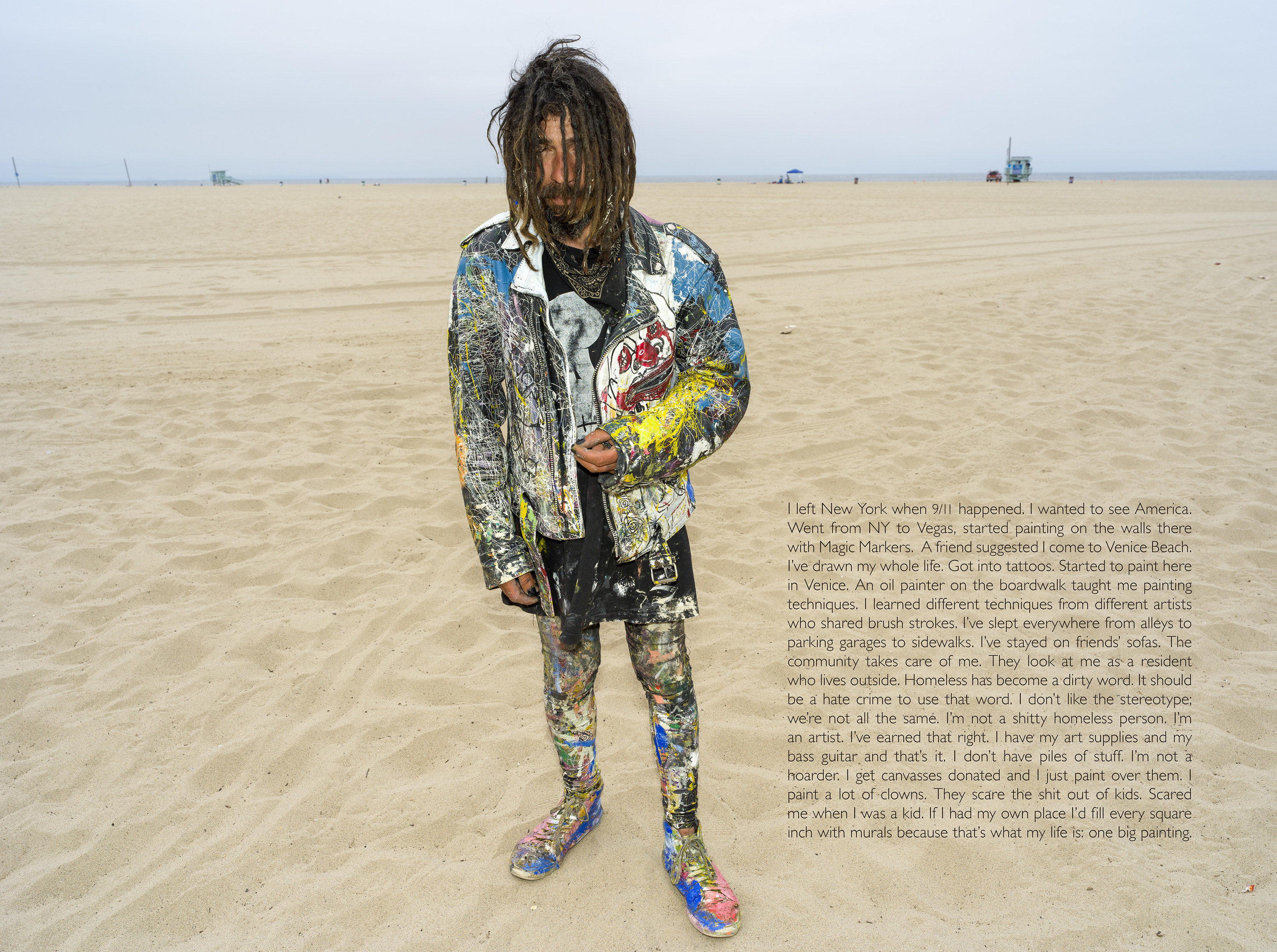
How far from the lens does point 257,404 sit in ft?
19.7

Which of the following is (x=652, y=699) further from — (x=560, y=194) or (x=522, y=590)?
(x=560, y=194)

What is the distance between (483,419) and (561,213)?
54 centimetres

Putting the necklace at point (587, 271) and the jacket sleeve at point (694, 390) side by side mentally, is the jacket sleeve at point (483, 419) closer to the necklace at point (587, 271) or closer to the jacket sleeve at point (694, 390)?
the necklace at point (587, 271)

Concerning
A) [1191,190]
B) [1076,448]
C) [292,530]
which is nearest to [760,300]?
[1076,448]

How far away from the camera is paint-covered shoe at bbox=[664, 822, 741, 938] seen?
2029 millimetres

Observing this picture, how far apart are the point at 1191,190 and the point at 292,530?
145ft

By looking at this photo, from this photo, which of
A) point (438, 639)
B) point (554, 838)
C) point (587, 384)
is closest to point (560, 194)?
point (587, 384)

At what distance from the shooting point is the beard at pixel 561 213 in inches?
61.2

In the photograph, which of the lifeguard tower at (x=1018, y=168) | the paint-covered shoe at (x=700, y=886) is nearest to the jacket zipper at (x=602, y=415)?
the paint-covered shoe at (x=700, y=886)

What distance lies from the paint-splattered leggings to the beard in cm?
98

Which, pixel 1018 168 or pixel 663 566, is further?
pixel 1018 168

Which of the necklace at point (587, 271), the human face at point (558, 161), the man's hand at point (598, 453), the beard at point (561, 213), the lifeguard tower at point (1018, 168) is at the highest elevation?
the lifeguard tower at point (1018, 168)

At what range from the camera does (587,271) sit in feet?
Answer: 5.37

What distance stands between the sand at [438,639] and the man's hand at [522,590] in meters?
0.99
